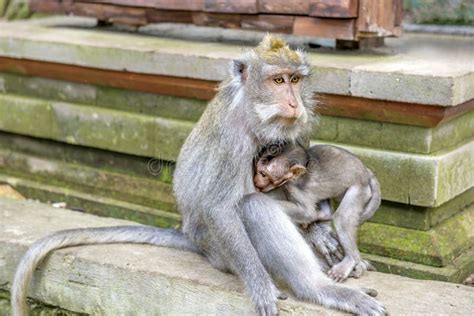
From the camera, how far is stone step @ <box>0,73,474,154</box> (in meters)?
5.84

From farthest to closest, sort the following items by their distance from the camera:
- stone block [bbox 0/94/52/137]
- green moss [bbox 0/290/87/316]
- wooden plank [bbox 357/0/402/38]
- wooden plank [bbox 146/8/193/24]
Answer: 1. stone block [bbox 0/94/52/137]
2. wooden plank [bbox 146/8/193/24]
3. wooden plank [bbox 357/0/402/38]
4. green moss [bbox 0/290/87/316]

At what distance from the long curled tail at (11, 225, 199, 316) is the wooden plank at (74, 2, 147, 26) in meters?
2.62

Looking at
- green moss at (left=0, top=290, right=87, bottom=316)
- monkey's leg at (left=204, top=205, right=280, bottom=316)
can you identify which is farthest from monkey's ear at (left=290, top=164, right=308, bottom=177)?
green moss at (left=0, top=290, right=87, bottom=316)

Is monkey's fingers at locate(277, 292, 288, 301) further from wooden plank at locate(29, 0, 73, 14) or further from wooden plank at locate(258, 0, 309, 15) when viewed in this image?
wooden plank at locate(29, 0, 73, 14)

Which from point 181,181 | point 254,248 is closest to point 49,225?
point 181,181

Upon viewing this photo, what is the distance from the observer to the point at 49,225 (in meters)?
6.04

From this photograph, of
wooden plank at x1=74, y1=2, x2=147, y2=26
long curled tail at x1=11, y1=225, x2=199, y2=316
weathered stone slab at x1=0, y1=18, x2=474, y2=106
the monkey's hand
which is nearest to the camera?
the monkey's hand

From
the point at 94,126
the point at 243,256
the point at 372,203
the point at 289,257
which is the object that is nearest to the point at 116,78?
the point at 94,126

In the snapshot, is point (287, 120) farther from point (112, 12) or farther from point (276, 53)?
point (112, 12)

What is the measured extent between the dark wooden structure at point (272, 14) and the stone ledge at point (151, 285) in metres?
1.99

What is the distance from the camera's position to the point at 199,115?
6.81m

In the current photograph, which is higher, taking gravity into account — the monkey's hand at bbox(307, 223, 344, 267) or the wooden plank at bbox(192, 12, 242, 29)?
the wooden plank at bbox(192, 12, 242, 29)

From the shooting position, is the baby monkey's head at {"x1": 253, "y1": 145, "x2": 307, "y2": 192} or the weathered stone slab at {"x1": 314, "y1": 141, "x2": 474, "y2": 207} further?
the weathered stone slab at {"x1": 314, "y1": 141, "x2": 474, "y2": 207}

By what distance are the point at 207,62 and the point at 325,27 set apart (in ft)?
2.68
